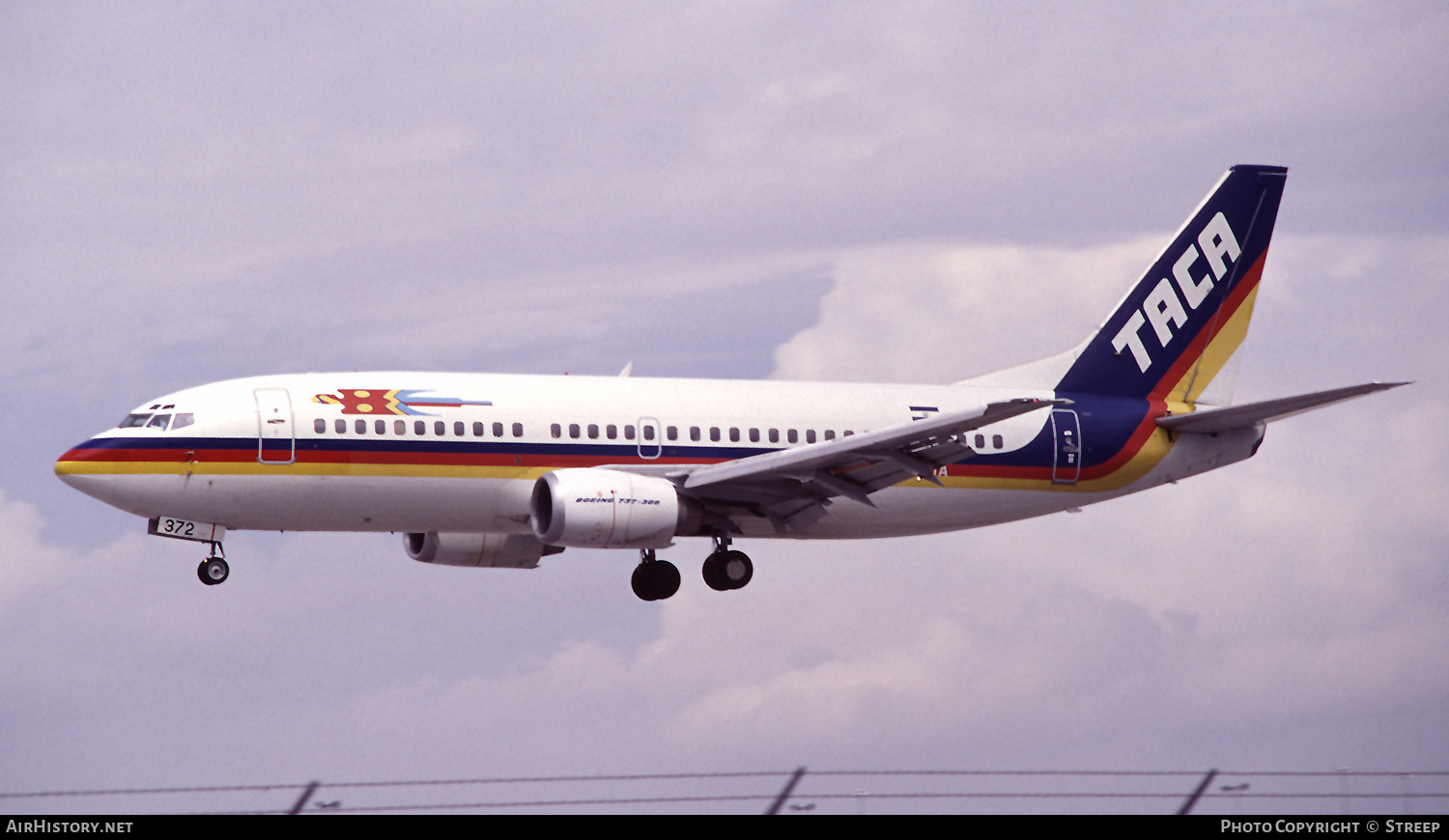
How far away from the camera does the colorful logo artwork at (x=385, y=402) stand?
4575cm

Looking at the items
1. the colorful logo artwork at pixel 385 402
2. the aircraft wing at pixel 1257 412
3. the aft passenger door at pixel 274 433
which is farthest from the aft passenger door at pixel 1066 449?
the aft passenger door at pixel 274 433

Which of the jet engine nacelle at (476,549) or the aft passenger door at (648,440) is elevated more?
the aft passenger door at (648,440)

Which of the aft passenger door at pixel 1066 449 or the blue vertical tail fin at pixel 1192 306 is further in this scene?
the blue vertical tail fin at pixel 1192 306

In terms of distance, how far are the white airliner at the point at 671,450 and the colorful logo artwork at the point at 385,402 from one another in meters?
0.05

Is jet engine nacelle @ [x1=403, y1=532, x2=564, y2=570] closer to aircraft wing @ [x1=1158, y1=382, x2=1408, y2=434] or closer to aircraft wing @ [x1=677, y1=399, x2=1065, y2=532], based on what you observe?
aircraft wing @ [x1=677, y1=399, x2=1065, y2=532]

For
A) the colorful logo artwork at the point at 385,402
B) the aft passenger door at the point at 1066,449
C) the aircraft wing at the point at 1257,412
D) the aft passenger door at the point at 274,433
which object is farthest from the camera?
the aft passenger door at the point at 1066,449

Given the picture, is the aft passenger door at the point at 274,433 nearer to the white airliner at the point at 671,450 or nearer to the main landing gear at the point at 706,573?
the white airliner at the point at 671,450

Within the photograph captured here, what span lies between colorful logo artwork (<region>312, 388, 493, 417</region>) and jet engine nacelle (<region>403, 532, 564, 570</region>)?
21.0 ft

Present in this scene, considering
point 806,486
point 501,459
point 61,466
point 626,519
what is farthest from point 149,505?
point 806,486

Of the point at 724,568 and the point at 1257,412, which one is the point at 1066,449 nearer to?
the point at 1257,412

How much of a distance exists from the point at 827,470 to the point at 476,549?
10.7m

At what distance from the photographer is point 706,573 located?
5047 cm

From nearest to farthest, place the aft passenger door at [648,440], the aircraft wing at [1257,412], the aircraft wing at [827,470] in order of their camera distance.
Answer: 1. the aircraft wing at [827,470]
2. the aircraft wing at [1257,412]
3. the aft passenger door at [648,440]
